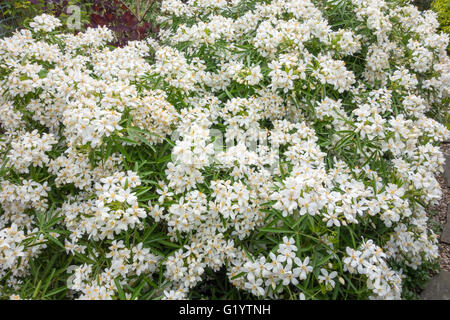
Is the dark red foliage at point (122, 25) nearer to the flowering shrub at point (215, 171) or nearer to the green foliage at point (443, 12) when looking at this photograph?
the flowering shrub at point (215, 171)

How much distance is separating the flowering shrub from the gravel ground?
1.12 ft

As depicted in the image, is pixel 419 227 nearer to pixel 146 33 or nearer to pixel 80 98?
pixel 80 98

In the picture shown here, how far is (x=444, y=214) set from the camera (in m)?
2.75

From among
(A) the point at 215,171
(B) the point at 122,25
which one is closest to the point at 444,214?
(A) the point at 215,171

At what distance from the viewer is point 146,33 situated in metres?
3.54

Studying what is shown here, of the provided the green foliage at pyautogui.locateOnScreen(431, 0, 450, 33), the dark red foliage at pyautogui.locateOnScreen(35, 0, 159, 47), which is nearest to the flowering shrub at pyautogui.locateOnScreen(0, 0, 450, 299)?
the dark red foliage at pyautogui.locateOnScreen(35, 0, 159, 47)

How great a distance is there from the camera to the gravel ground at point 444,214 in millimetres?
2321

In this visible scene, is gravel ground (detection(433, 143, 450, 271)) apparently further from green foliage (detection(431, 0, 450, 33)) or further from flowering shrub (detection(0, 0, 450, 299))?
green foliage (detection(431, 0, 450, 33))

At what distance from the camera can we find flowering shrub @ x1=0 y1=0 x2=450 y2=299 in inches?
59.6

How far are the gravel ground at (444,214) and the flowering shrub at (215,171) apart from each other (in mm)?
343

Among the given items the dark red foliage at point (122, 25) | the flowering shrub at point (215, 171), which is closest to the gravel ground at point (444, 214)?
the flowering shrub at point (215, 171)

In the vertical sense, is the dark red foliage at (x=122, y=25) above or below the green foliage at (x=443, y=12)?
below

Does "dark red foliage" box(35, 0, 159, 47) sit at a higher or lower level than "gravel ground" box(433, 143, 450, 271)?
higher
